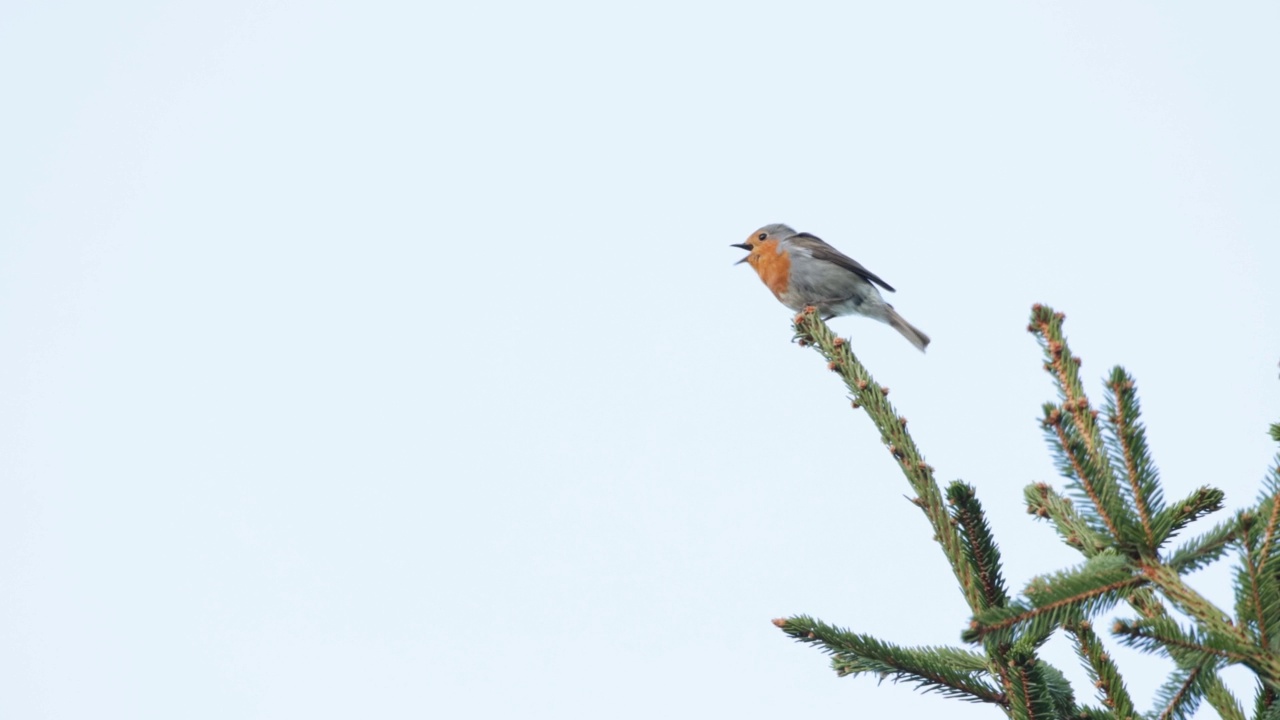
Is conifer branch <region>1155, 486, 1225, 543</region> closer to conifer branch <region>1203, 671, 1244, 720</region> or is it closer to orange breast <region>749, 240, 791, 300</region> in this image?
conifer branch <region>1203, 671, 1244, 720</region>

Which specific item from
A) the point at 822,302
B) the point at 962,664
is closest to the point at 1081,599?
the point at 962,664

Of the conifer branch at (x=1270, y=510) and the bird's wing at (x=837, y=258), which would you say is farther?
the bird's wing at (x=837, y=258)

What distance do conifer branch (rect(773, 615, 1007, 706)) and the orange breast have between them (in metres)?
6.60

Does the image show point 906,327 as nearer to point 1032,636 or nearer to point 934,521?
point 934,521

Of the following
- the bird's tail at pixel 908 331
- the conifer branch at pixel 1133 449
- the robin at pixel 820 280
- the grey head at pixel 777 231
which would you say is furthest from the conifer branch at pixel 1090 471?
the grey head at pixel 777 231

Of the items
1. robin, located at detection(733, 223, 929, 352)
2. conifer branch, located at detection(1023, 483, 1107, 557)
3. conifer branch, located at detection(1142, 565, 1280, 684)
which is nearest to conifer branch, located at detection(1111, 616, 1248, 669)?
conifer branch, located at detection(1142, 565, 1280, 684)

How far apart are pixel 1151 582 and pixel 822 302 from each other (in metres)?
7.18

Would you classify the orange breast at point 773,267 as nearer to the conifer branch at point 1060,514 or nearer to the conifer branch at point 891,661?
the conifer branch at point 1060,514

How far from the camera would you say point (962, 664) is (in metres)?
2.91

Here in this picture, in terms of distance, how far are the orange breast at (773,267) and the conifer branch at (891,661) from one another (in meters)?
6.60

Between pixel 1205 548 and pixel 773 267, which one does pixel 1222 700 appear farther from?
pixel 773 267

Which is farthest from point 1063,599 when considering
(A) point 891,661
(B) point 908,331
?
(B) point 908,331

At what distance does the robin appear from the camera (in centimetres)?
926

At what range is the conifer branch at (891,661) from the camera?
2.73 metres
